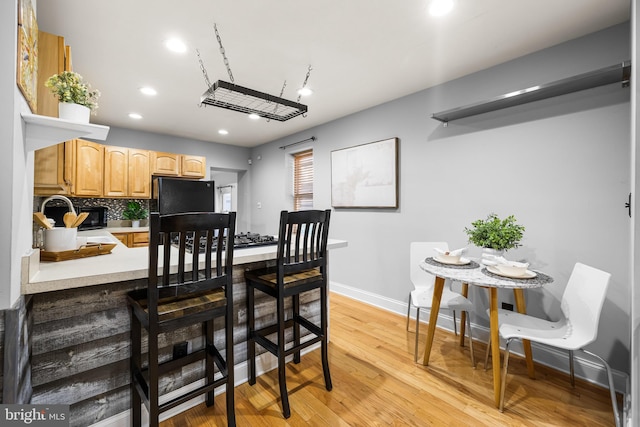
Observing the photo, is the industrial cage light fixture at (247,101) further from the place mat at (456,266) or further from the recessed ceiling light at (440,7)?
the place mat at (456,266)

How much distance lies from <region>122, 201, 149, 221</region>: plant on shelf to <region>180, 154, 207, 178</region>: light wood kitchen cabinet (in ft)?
2.90

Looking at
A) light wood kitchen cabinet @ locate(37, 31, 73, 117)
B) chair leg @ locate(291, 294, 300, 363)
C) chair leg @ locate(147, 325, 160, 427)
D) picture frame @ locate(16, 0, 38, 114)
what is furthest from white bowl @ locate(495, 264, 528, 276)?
light wood kitchen cabinet @ locate(37, 31, 73, 117)

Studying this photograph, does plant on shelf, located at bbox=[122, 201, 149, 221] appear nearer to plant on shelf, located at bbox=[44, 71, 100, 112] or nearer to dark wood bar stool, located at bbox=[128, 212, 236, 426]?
dark wood bar stool, located at bbox=[128, 212, 236, 426]

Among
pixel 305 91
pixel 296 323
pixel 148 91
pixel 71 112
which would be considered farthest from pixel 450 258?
pixel 148 91

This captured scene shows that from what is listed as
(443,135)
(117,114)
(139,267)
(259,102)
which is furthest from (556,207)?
(117,114)

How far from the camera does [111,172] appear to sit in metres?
4.12

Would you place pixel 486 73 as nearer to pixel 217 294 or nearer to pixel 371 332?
pixel 371 332

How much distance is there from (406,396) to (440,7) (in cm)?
255

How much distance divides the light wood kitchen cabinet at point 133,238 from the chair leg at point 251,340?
9.98 feet

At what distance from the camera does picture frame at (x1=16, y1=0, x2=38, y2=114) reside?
1080mm

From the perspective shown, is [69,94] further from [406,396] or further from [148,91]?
[406,396]

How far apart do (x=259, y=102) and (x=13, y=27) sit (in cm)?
141

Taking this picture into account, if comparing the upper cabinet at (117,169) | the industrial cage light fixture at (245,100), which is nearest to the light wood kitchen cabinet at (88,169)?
the upper cabinet at (117,169)

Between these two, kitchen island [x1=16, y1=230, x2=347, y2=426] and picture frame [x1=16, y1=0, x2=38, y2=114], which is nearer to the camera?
picture frame [x1=16, y1=0, x2=38, y2=114]
